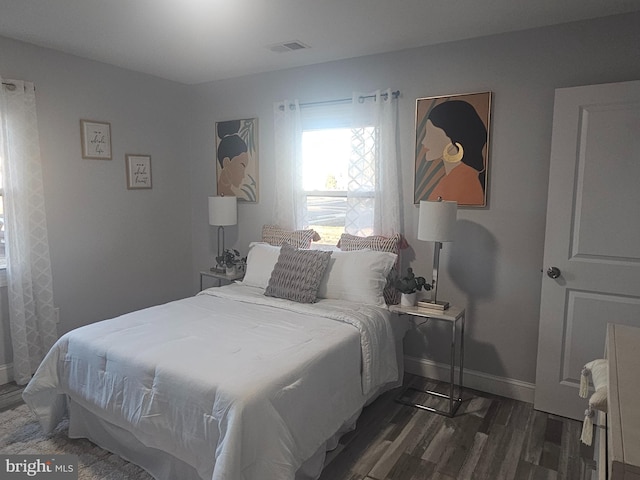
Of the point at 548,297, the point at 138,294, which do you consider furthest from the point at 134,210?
the point at 548,297

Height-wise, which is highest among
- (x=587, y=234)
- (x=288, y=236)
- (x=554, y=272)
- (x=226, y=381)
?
(x=587, y=234)

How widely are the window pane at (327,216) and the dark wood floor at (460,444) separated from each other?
141cm

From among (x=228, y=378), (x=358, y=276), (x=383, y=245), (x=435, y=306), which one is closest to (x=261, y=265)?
(x=358, y=276)

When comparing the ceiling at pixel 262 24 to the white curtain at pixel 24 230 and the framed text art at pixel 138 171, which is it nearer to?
the white curtain at pixel 24 230

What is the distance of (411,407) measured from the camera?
283 cm

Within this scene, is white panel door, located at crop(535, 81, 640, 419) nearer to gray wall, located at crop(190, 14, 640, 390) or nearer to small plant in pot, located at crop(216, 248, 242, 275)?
gray wall, located at crop(190, 14, 640, 390)

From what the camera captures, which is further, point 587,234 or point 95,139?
point 95,139

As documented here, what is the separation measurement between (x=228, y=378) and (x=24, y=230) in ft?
7.43

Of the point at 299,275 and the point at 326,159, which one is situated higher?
the point at 326,159

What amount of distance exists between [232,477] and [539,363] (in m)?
2.08

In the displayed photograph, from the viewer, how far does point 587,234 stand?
254cm

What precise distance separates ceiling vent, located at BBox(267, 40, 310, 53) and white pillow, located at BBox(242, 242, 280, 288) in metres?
1.52

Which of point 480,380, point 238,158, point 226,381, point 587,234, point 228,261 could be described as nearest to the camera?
point 226,381

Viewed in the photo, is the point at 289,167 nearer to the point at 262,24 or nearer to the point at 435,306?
the point at 262,24
